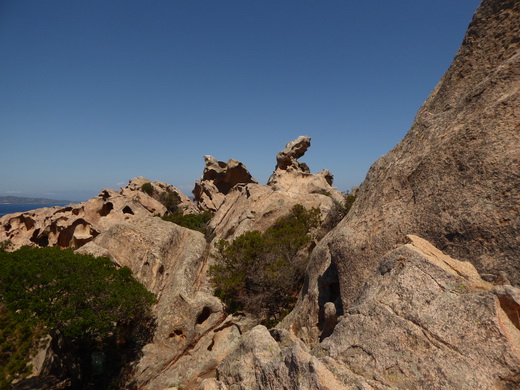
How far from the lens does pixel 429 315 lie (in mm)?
6410

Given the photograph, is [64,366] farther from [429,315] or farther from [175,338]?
[429,315]

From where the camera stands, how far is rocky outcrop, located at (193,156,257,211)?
6196 centimetres

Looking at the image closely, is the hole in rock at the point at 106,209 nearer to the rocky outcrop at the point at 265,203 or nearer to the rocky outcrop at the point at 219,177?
the rocky outcrop at the point at 265,203

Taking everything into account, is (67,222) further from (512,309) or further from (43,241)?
(512,309)

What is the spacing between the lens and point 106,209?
3056 centimetres

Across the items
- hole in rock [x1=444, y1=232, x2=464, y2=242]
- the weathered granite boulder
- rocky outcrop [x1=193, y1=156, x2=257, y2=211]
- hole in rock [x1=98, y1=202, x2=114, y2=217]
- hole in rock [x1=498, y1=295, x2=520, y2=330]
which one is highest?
rocky outcrop [x1=193, y1=156, x2=257, y2=211]

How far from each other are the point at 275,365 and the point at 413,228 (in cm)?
614

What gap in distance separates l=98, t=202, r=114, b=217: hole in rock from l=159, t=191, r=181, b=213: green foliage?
30747 millimetres

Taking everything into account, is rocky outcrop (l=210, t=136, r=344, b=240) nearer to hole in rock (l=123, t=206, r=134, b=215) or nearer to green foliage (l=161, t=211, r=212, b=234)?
green foliage (l=161, t=211, r=212, b=234)

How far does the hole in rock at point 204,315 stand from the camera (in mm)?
17484

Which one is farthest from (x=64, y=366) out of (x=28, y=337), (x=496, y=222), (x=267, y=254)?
(x=496, y=222)

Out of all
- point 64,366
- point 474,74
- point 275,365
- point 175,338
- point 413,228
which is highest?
point 474,74

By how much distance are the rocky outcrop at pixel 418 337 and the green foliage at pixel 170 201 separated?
2283 inches

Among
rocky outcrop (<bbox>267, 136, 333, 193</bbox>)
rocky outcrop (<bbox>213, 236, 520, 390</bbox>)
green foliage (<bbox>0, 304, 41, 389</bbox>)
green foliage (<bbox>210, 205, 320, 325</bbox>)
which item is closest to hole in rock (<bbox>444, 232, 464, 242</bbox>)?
rocky outcrop (<bbox>213, 236, 520, 390</bbox>)
